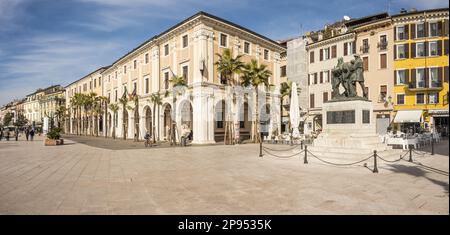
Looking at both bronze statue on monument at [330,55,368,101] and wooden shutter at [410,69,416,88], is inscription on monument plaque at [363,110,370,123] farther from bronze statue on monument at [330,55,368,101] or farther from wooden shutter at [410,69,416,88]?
wooden shutter at [410,69,416,88]

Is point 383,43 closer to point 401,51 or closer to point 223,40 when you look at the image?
point 401,51

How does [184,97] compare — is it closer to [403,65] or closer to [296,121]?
[296,121]

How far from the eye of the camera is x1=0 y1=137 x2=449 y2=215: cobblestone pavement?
5.55m

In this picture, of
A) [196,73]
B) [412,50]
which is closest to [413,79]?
[412,50]

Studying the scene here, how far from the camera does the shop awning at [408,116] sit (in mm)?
31427

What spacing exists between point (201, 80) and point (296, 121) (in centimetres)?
1007

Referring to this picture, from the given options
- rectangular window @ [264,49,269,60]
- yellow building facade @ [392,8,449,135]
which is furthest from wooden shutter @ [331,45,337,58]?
rectangular window @ [264,49,269,60]

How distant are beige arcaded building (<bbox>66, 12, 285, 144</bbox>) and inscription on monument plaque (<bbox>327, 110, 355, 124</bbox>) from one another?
42.3 feet

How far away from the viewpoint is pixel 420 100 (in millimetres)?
32312

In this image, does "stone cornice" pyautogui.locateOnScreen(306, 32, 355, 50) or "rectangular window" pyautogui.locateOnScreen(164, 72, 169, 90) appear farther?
"stone cornice" pyautogui.locateOnScreen(306, 32, 355, 50)

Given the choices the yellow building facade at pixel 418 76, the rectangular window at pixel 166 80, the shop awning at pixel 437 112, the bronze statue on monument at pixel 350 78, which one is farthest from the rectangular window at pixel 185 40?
the shop awning at pixel 437 112

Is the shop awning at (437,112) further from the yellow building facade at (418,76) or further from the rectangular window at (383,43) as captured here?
the rectangular window at (383,43)
